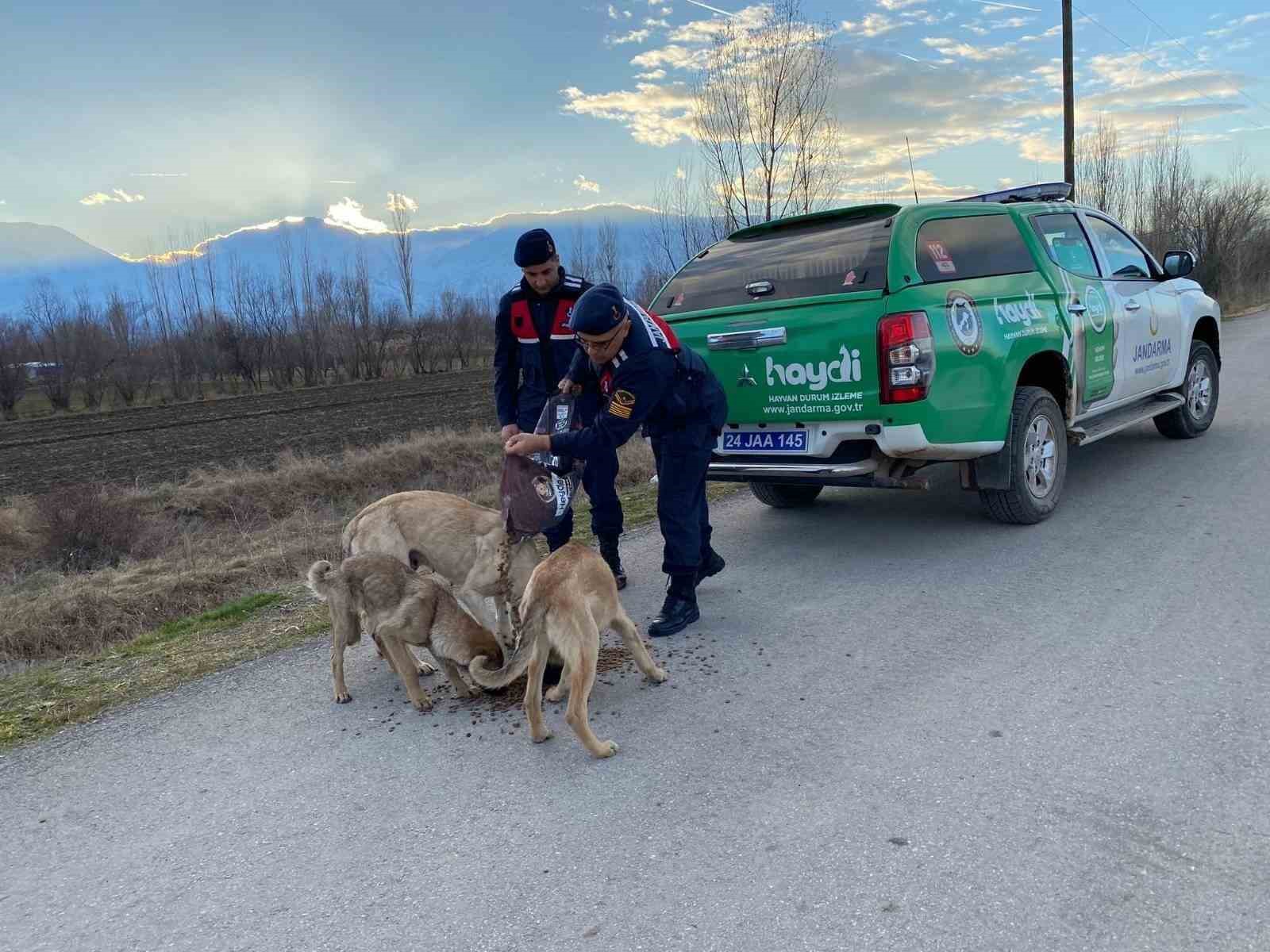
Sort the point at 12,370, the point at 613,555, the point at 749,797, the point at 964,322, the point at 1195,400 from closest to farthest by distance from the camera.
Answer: the point at 749,797 < the point at 964,322 < the point at 613,555 < the point at 1195,400 < the point at 12,370

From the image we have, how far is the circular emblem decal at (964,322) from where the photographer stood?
510 centimetres

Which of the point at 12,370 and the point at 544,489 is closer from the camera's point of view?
the point at 544,489

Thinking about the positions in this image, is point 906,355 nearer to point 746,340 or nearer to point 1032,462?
point 746,340

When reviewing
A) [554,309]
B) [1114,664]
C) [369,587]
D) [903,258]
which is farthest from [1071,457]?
[369,587]

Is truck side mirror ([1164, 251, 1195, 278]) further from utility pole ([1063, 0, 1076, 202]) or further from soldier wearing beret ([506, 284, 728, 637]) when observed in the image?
utility pole ([1063, 0, 1076, 202])

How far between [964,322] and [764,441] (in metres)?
1.43

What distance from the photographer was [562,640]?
3.40 meters

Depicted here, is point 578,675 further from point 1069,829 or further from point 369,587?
point 1069,829

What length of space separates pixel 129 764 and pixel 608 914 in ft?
7.36

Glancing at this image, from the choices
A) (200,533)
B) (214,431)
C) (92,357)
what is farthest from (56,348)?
(200,533)

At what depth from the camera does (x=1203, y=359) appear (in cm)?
839

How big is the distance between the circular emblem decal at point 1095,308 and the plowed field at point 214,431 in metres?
15.4

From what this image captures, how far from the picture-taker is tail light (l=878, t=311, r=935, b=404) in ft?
16.0

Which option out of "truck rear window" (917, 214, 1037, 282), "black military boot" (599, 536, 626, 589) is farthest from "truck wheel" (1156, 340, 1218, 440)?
"black military boot" (599, 536, 626, 589)
